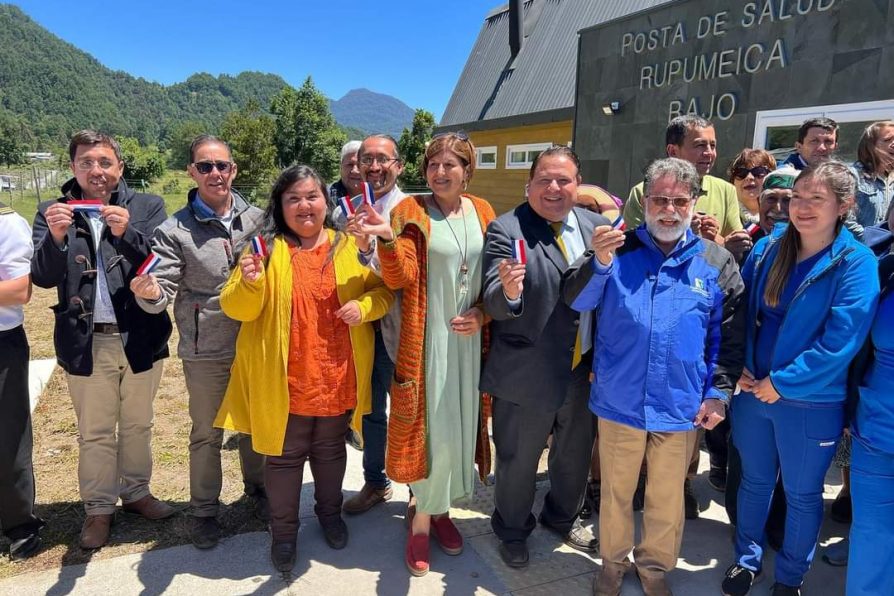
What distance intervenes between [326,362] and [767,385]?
6.61 feet

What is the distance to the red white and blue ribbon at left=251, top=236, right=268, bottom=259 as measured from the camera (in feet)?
8.46

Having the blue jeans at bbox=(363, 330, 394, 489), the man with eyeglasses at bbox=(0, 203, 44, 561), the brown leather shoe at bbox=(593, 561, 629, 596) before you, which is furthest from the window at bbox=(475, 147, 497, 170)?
the brown leather shoe at bbox=(593, 561, 629, 596)

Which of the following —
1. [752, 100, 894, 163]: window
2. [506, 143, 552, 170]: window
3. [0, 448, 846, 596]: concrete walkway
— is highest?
[506, 143, 552, 170]: window

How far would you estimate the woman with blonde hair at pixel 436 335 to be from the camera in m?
2.71

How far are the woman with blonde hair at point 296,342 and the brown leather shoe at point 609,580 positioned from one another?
1.41m

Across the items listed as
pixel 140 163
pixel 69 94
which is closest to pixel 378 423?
pixel 140 163

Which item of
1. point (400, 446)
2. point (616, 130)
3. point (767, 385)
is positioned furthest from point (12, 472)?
point (616, 130)

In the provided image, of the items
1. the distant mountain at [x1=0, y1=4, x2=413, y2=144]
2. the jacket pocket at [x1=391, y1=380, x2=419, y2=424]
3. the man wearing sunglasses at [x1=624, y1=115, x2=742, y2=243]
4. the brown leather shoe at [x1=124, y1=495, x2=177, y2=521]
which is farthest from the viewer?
the distant mountain at [x1=0, y1=4, x2=413, y2=144]

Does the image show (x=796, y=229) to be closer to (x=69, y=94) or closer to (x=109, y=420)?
(x=109, y=420)

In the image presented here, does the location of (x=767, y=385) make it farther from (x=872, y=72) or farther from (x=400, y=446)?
(x=872, y=72)

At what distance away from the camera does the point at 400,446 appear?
2.81 meters

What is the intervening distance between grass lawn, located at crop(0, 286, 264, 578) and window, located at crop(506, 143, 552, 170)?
396 inches

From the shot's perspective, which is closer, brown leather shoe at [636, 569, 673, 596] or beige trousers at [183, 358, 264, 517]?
brown leather shoe at [636, 569, 673, 596]

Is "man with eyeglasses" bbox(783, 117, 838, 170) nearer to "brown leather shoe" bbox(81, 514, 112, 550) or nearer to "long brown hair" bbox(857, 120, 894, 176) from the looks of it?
"long brown hair" bbox(857, 120, 894, 176)
